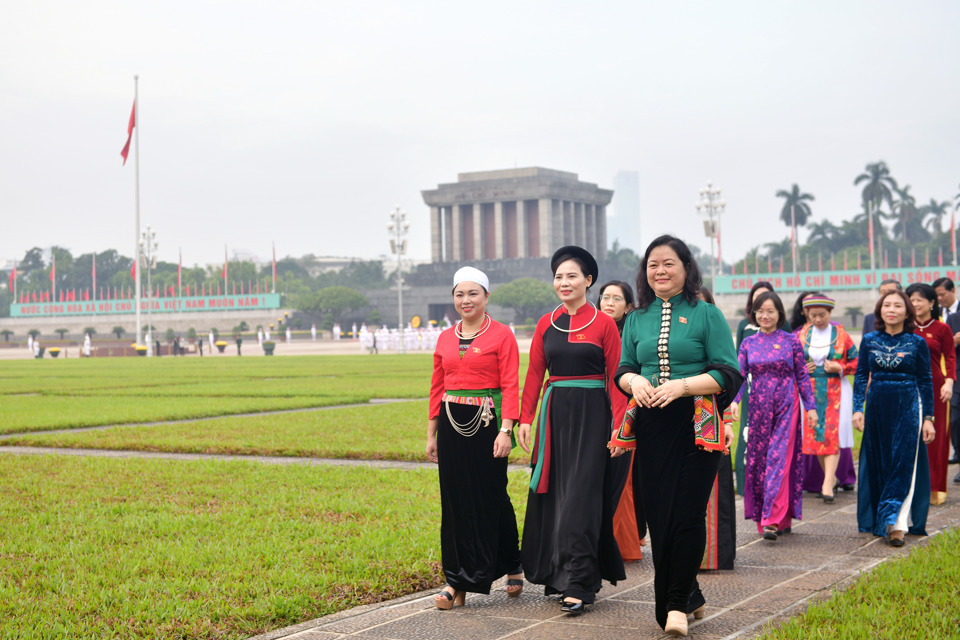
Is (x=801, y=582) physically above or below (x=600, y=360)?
below

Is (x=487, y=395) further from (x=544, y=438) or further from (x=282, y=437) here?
(x=282, y=437)

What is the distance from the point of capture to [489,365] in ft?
16.1

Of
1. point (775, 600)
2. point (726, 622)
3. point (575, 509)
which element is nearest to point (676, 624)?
point (726, 622)

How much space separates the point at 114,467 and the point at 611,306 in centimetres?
550

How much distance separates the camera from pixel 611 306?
6.18 m

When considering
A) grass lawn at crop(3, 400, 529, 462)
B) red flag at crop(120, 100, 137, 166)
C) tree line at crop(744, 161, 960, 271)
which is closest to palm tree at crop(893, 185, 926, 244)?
tree line at crop(744, 161, 960, 271)

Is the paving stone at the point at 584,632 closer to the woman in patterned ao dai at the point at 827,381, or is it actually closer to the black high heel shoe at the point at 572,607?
the black high heel shoe at the point at 572,607

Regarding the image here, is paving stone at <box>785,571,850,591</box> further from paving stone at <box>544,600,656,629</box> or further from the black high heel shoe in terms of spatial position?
the black high heel shoe

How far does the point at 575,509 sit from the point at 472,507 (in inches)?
20.2

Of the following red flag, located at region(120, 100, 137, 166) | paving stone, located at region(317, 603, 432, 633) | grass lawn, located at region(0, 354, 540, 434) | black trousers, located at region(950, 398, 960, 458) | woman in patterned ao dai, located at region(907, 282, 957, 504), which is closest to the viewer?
paving stone, located at region(317, 603, 432, 633)

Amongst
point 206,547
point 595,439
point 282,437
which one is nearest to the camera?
point 595,439

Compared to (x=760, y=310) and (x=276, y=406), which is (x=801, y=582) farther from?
(x=276, y=406)

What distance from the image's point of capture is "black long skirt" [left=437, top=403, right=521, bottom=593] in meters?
4.83

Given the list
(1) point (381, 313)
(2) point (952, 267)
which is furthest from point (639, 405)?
(1) point (381, 313)
